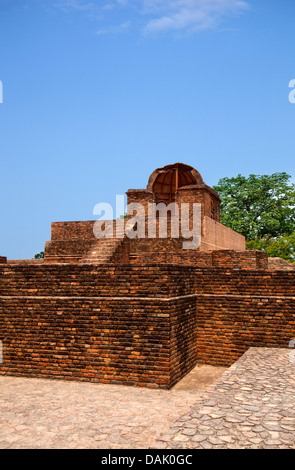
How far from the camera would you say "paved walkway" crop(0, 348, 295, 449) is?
4.34 m

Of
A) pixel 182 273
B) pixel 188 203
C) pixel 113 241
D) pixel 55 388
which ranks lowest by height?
pixel 55 388

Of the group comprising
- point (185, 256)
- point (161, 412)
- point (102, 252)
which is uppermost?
point (102, 252)

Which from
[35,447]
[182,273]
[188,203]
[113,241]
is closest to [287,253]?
[188,203]

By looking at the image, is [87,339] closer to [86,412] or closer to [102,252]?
[86,412]

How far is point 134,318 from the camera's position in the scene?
7.72 metres

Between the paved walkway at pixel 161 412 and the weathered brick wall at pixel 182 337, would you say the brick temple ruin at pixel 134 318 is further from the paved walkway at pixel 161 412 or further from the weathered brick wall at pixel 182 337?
the paved walkway at pixel 161 412

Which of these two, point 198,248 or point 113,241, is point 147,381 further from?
point 198,248

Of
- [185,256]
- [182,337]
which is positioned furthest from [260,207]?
[182,337]

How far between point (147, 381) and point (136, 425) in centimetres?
200

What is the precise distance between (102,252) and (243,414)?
22.5 ft

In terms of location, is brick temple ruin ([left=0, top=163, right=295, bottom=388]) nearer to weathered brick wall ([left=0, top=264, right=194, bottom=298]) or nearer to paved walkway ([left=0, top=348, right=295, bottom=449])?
weathered brick wall ([left=0, top=264, right=194, bottom=298])

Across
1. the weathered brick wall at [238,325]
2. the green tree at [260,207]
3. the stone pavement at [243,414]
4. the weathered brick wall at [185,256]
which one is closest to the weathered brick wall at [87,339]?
the stone pavement at [243,414]

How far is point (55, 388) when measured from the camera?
24.5 ft

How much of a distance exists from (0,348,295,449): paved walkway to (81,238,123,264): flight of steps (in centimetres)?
342
